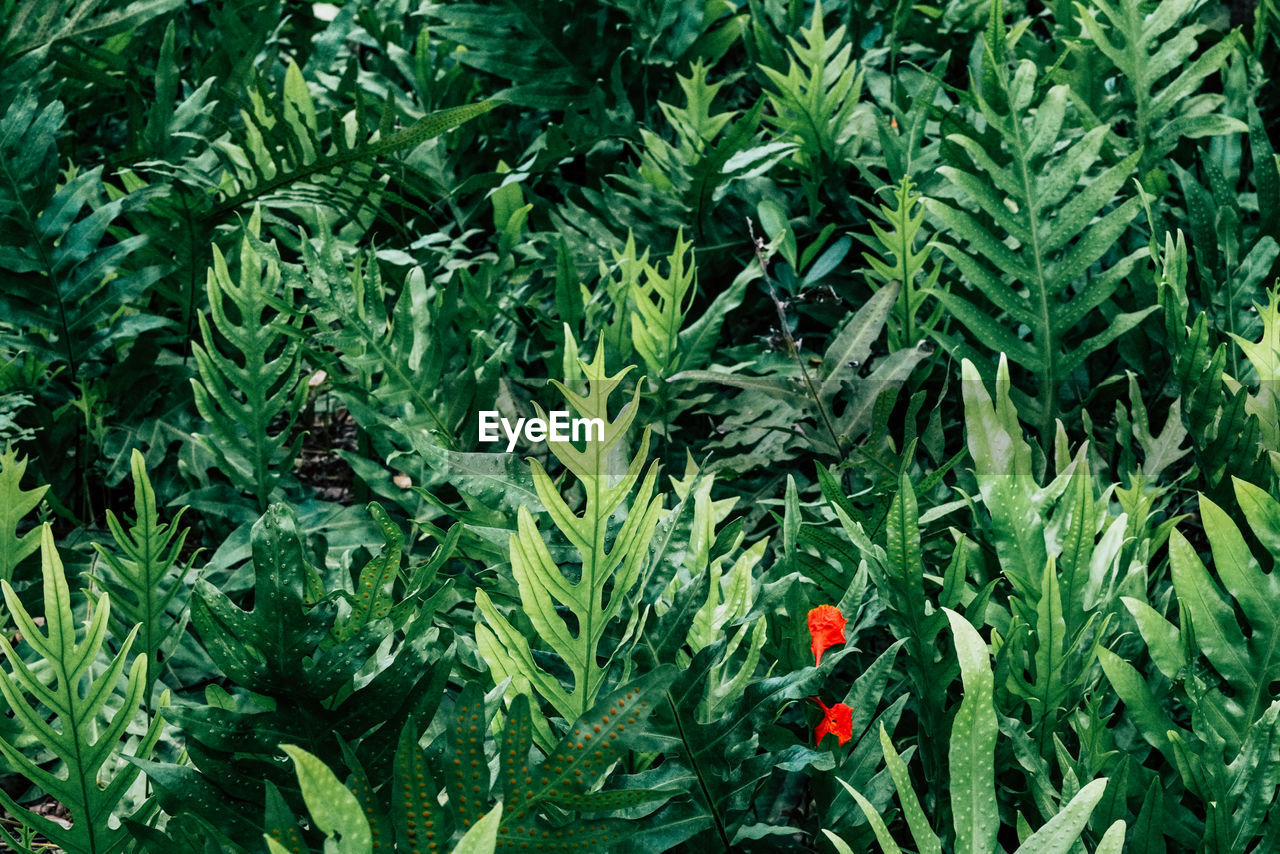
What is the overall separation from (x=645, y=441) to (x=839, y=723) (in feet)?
1.06

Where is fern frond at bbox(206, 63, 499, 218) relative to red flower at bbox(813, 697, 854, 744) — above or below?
above

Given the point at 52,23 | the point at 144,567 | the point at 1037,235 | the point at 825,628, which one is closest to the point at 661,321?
the point at 1037,235

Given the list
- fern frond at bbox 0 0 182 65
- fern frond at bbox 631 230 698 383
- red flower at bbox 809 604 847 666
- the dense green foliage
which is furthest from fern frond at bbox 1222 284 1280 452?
fern frond at bbox 0 0 182 65

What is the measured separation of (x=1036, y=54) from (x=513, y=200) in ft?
3.18

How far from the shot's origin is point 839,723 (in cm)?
101

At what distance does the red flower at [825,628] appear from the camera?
1.04m

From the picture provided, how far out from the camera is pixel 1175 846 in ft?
3.41

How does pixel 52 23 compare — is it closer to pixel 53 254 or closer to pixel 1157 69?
pixel 53 254

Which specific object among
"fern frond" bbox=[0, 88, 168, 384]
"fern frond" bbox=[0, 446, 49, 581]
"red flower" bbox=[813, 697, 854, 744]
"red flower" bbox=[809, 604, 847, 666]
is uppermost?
"fern frond" bbox=[0, 88, 168, 384]

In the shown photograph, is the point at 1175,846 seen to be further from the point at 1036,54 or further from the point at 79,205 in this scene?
the point at 79,205

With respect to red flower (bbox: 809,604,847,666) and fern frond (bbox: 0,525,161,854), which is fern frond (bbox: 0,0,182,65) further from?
red flower (bbox: 809,604,847,666)


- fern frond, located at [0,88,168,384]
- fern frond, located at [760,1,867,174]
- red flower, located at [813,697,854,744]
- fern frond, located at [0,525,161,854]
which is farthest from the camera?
fern frond, located at [760,1,867,174]

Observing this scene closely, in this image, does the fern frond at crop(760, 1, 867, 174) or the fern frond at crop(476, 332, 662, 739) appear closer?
the fern frond at crop(476, 332, 662, 739)

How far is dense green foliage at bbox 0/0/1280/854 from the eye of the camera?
889 millimetres
